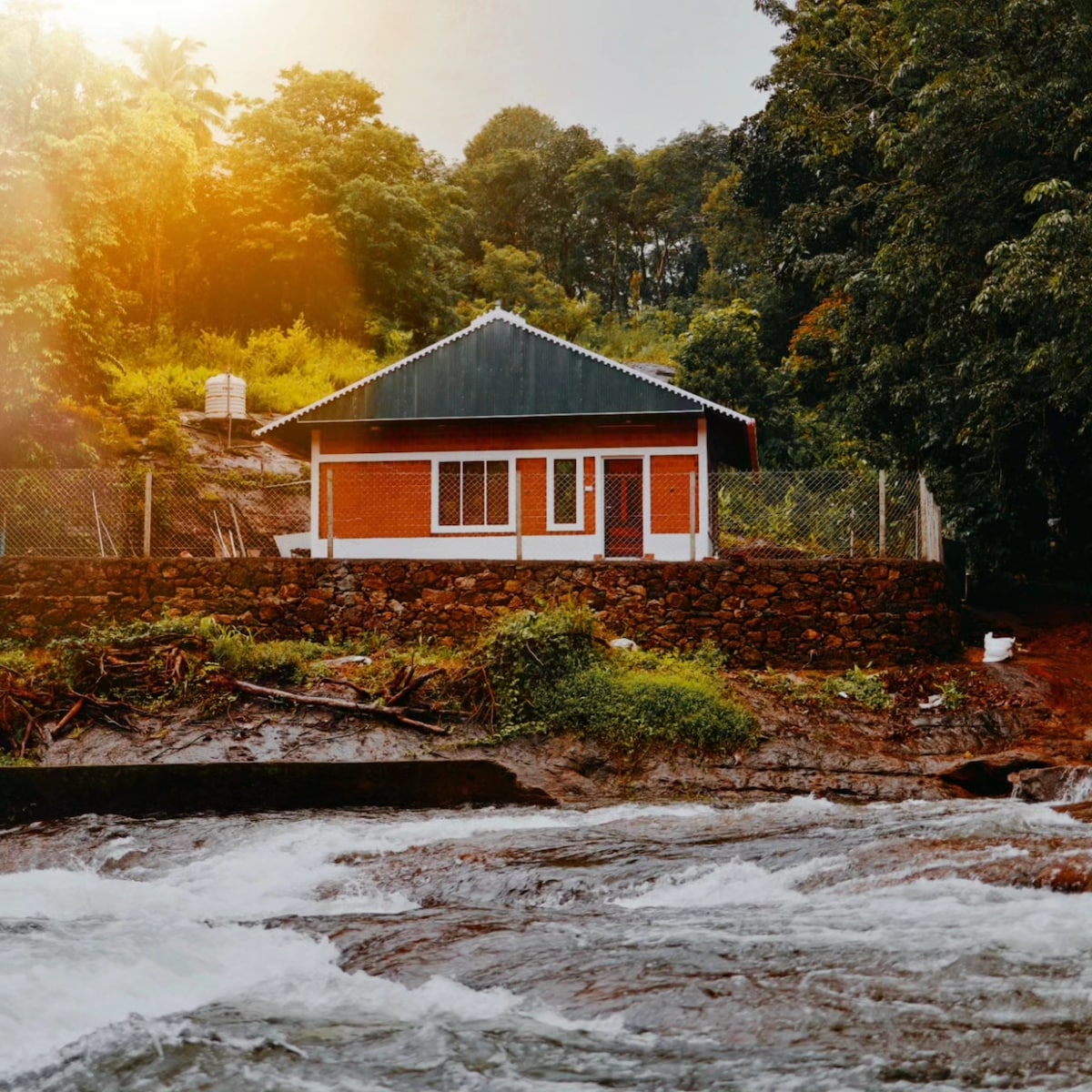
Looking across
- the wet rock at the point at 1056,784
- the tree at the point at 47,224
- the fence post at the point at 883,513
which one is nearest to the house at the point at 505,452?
the tree at the point at 47,224

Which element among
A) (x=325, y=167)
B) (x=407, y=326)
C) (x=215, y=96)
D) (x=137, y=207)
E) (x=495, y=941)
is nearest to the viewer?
(x=495, y=941)

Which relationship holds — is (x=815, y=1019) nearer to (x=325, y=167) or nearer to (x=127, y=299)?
(x=127, y=299)

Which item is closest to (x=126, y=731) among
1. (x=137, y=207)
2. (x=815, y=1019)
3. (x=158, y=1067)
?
(x=158, y=1067)

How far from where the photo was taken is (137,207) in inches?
1112

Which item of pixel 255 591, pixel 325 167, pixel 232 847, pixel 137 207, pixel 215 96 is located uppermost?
pixel 215 96

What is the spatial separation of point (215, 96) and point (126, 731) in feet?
170

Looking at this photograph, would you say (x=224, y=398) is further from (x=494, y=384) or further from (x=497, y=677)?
(x=497, y=677)

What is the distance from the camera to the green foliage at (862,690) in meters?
14.1

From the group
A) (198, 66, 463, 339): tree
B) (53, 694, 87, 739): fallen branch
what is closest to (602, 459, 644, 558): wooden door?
(53, 694, 87, 739): fallen branch

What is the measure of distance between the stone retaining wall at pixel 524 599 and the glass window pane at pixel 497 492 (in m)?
6.34

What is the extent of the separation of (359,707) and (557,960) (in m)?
7.42

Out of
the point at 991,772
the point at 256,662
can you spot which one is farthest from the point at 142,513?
the point at 991,772

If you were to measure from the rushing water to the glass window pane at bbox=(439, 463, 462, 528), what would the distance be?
13.5 meters

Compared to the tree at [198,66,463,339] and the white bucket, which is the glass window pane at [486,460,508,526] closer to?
the white bucket
